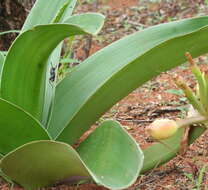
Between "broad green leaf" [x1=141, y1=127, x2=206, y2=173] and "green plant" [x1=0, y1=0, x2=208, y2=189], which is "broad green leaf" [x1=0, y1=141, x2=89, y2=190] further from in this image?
"broad green leaf" [x1=141, y1=127, x2=206, y2=173]

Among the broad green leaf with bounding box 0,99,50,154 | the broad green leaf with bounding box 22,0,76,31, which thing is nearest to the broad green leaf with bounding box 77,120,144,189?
the broad green leaf with bounding box 0,99,50,154

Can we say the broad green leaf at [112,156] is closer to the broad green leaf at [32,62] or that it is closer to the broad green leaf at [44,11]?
the broad green leaf at [32,62]

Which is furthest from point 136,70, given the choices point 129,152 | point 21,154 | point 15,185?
point 15,185

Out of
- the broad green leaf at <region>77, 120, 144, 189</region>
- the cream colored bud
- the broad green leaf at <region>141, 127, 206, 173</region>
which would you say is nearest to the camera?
the broad green leaf at <region>77, 120, 144, 189</region>

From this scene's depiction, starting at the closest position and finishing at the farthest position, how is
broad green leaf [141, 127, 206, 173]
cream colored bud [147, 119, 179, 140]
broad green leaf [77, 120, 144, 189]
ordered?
broad green leaf [77, 120, 144, 189] < cream colored bud [147, 119, 179, 140] < broad green leaf [141, 127, 206, 173]

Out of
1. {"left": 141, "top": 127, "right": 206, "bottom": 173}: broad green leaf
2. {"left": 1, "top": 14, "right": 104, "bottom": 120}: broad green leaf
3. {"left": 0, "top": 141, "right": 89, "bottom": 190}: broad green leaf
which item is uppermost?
{"left": 1, "top": 14, "right": 104, "bottom": 120}: broad green leaf

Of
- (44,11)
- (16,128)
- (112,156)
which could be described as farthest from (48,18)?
(112,156)

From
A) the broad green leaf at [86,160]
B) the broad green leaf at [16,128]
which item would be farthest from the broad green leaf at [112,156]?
the broad green leaf at [16,128]
